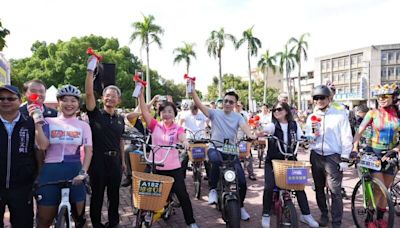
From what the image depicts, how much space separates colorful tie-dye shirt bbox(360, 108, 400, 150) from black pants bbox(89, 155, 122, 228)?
3644 millimetres

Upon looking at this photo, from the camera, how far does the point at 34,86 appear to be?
4.23 metres

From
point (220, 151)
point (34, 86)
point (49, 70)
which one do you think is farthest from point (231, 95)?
point (49, 70)

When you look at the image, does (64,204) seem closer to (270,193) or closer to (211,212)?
(270,193)

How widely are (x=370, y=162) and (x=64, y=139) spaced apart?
12.9ft

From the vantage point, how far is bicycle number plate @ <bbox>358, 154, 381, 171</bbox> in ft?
13.5

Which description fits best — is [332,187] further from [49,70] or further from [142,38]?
[49,70]

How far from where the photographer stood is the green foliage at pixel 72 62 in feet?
112

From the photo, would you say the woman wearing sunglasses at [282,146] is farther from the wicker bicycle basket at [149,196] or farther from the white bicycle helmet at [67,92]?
the white bicycle helmet at [67,92]

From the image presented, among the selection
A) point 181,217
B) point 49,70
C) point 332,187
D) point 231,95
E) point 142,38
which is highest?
point 142,38

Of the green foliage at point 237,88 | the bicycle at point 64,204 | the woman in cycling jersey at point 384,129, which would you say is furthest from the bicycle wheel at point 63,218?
the green foliage at point 237,88

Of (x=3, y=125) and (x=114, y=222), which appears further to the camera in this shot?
(x=114, y=222)

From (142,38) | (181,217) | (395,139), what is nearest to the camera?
(395,139)

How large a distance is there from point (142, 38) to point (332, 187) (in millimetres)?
32034

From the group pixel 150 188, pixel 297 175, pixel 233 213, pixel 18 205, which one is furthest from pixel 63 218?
pixel 297 175
